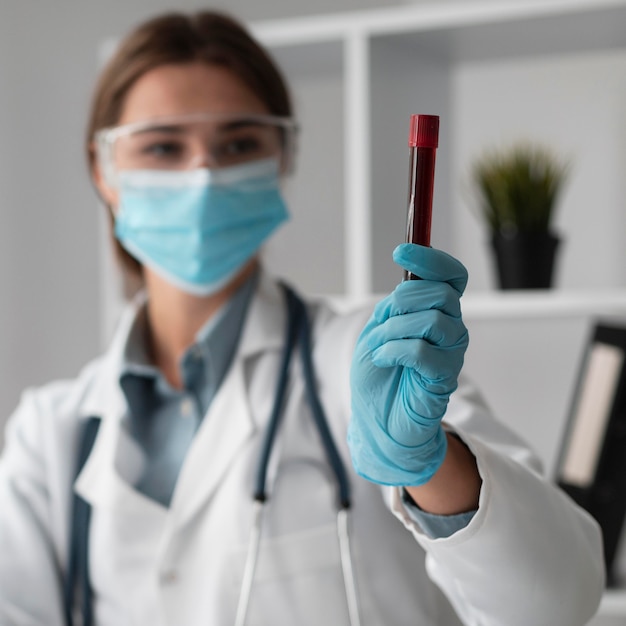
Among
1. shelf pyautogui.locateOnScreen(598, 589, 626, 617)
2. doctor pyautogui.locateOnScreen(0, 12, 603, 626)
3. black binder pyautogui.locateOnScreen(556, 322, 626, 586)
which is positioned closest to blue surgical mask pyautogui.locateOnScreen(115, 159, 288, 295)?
doctor pyautogui.locateOnScreen(0, 12, 603, 626)

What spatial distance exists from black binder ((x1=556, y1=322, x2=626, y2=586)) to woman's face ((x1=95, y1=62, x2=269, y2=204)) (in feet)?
2.34

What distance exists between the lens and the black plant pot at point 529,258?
156cm

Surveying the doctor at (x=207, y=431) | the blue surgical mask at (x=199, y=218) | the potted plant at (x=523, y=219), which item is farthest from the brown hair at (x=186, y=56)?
the potted plant at (x=523, y=219)

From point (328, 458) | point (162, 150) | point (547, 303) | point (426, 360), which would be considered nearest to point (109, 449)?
point (328, 458)

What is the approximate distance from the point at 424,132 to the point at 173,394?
2.35ft

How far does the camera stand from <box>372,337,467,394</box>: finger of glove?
629mm

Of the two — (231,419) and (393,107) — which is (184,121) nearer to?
(231,419)

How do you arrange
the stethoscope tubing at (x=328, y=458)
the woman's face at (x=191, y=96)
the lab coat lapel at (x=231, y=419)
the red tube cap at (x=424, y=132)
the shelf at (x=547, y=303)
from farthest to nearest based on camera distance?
the shelf at (x=547, y=303) < the woman's face at (x=191, y=96) < the lab coat lapel at (x=231, y=419) < the stethoscope tubing at (x=328, y=458) < the red tube cap at (x=424, y=132)

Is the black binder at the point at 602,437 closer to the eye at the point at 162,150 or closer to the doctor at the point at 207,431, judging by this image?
the doctor at the point at 207,431

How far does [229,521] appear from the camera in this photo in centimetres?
107

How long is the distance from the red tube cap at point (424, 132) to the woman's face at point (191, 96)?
608 mm

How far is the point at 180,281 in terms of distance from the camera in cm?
120

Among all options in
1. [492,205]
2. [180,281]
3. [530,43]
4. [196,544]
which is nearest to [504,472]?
[196,544]

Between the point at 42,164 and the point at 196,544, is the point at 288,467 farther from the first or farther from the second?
the point at 42,164
